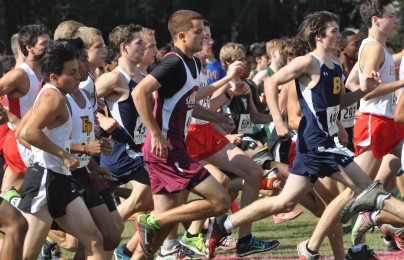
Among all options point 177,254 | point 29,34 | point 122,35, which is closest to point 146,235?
point 177,254

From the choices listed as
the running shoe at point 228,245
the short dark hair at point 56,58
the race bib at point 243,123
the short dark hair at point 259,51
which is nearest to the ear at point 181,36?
the short dark hair at point 56,58

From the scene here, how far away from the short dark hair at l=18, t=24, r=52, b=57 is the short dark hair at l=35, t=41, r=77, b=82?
1.61 metres

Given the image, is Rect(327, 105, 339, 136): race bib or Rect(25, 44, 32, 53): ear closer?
Rect(327, 105, 339, 136): race bib

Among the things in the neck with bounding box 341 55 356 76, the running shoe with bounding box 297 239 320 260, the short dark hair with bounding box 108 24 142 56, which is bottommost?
the running shoe with bounding box 297 239 320 260

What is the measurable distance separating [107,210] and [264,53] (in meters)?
9.74

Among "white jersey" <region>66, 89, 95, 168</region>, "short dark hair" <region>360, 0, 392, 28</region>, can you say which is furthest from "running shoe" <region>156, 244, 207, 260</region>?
"short dark hair" <region>360, 0, 392, 28</region>

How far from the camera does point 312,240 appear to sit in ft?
26.6

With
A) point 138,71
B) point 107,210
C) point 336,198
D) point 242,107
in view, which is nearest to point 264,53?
point 242,107

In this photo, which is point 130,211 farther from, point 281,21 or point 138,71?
point 281,21

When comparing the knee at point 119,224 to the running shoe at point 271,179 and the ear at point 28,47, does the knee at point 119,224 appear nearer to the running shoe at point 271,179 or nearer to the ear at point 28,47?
the ear at point 28,47

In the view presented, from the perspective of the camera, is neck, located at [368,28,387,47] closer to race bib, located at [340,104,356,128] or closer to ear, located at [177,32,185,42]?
race bib, located at [340,104,356,128]

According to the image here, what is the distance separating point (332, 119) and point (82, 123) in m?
2.03

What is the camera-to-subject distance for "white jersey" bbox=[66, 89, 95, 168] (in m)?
7.18

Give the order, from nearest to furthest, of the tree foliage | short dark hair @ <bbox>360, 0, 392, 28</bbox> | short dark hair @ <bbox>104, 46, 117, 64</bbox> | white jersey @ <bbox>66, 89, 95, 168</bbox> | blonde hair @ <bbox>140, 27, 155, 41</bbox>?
white jersey @ <bbox>66, 89, 95, 168</bbox>, short dark hair @ <bbox>360, 0, 392, 28</bbox>, blonde hair @ <bbox>140, 27, 155, 41</bbox>, short dark hair @ <bbox>104, 46, 117, 64</bbox>, the tree foliage
